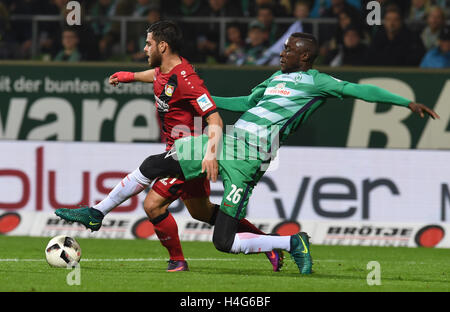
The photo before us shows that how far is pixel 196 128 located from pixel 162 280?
153cm

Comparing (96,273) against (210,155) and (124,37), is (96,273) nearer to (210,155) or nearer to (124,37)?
(210,155)

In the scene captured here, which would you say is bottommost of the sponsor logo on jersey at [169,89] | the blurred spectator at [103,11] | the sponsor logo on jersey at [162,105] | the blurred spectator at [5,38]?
the blurred spectator at [5,38]

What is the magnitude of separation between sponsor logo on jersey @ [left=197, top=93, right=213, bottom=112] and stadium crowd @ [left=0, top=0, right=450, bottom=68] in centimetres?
681

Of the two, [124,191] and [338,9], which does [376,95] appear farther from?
[338,9]

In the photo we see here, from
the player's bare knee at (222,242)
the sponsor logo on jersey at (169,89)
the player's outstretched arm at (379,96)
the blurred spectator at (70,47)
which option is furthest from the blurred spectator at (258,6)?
the player's bare knee at (222,242)

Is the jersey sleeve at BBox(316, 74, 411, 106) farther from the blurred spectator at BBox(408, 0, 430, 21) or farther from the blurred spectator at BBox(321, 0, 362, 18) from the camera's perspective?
the blurred spectator at BBox(408, 0, 430, 21)

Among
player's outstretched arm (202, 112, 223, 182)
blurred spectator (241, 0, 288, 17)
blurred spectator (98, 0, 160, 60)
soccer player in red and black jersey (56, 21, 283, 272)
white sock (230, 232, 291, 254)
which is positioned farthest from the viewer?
blurred spectator (98, 0, 160, 60)

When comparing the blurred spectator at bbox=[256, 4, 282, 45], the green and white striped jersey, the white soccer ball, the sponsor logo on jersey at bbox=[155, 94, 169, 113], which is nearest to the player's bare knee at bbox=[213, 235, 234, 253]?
the green and white striped jersey

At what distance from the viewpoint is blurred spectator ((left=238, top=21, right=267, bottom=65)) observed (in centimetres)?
1538

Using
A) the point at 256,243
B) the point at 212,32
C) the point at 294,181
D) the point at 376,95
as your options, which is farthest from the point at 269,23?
the point at 376,95

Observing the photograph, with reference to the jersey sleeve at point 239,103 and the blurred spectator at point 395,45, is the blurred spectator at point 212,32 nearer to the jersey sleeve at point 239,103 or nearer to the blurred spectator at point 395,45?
the blurred spectator at point 395,45

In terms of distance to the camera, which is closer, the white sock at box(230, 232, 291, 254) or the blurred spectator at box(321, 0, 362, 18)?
the white sock at box(230, 232, 291, 254)

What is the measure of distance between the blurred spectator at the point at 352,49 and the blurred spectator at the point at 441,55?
0.86 m

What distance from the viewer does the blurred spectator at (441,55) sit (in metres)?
14.9
